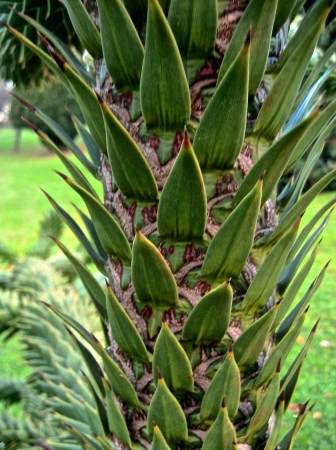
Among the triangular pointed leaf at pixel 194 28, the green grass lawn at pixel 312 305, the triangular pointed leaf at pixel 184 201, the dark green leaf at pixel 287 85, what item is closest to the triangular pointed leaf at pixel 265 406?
the triangular pointed leaf at pixel 184 201

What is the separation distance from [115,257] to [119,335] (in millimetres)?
139

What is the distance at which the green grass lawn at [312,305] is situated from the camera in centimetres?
393

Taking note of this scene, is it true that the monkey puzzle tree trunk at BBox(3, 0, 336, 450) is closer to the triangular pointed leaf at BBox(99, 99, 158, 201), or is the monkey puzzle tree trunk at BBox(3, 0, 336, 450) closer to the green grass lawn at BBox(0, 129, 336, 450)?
the triangular pointed leaf at BBox(99, 99, 158, 201)

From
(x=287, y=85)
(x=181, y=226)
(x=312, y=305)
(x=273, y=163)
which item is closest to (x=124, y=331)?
(x=181, y=226)

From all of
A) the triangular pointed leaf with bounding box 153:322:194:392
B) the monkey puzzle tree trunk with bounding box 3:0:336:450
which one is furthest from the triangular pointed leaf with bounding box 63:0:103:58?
the triangular pointed leaf with bounding box 153:322:194:392

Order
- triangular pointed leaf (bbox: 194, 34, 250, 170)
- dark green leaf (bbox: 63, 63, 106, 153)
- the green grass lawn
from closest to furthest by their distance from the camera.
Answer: triangular pointed leaf (bbox: 194, 34, 250, 170)
dark green leaf (bbox: 63, 63, 106, 153)
the green grass lawn

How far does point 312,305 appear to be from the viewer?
6117 mm

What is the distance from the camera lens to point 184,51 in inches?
28.9

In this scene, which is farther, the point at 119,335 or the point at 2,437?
the point at 2,437

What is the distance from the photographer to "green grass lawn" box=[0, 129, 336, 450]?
3.93 metres

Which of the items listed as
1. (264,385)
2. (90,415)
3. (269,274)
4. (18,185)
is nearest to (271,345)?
(264,385)

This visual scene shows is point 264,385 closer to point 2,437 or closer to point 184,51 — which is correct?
point 184,51

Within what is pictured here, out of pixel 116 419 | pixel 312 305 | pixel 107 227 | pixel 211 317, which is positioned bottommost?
pixel 312 305

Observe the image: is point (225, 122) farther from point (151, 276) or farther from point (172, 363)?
point (172, 363)
